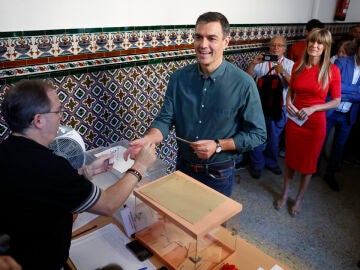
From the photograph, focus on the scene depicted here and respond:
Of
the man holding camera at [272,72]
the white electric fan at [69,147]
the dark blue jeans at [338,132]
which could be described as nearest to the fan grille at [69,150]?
the white electric fan at [69,147]

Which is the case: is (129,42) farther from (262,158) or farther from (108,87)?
(262,158)

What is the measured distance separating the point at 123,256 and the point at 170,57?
2083 mm

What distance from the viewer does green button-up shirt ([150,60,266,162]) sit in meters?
1.92

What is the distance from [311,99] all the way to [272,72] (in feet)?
2.96

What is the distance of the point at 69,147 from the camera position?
181cm

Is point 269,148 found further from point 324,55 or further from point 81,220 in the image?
point 81,220

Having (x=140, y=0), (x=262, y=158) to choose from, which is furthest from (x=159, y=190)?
(x=262, y=158)

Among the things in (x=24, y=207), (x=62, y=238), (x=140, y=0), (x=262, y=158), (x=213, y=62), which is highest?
(x=140, y=0)

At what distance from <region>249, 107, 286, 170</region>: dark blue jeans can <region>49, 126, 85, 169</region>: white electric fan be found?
2560 mm

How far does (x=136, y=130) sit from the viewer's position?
3.00m

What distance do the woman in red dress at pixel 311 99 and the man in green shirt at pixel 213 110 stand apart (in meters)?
1.30

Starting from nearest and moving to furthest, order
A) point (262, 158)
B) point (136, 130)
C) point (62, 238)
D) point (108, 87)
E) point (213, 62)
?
1. point (62, 238)
2. point (213, 62)
3. point (108, 87)
4. point (136, 130)
5. point (262, 158)

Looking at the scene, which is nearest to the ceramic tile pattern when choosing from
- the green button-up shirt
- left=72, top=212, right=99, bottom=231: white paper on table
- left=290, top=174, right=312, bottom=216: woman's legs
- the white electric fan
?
the white electric fan

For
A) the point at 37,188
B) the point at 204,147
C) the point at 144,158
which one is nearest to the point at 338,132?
the point at 204,147
